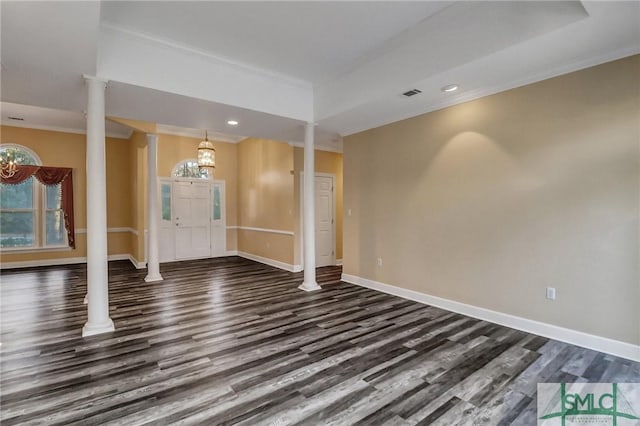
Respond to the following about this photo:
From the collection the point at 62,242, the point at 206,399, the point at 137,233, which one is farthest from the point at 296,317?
the point at 62,242

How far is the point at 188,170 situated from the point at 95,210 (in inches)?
197

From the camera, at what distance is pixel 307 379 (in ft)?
7.49

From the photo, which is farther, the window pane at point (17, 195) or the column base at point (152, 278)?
the window pane at point (17, 195)

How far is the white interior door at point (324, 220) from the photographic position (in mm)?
6750

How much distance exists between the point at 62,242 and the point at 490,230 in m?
8.79

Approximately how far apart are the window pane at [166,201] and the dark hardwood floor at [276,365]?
354 cm

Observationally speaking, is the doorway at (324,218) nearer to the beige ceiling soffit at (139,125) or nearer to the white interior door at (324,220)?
the white interior door at (324,220)

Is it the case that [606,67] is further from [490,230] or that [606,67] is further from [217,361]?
[217,361]

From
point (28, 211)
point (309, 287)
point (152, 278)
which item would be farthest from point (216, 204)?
point (309, 287)

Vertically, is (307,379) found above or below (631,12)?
below

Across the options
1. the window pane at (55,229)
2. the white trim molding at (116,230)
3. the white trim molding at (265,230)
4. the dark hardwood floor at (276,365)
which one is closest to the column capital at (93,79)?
the dark hardwood floor at (276,365)

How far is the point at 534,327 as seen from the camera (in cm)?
313

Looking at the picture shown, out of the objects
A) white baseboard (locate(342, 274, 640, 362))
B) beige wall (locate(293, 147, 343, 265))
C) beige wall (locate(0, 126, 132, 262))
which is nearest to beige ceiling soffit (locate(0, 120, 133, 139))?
beige wall (locate(0, 126, 132, 262))

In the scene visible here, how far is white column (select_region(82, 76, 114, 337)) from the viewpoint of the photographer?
3105 mm
